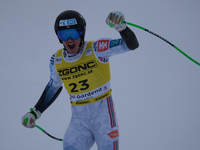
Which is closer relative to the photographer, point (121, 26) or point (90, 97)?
point (121, 26)

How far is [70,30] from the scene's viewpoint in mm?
3027

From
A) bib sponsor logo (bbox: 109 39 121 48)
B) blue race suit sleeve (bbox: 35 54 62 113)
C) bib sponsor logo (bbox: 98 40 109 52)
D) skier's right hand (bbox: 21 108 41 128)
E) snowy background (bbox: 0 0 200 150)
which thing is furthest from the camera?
snowy background (bbox: 0 0 200 150)

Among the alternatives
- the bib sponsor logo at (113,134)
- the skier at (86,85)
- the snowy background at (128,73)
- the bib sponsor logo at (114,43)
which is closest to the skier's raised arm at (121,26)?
the bib sponsor logo at (114,43)

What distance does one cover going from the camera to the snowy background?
5629 mm

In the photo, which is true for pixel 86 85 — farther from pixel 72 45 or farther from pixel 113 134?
pixel 113 134

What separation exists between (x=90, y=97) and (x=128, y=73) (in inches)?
163

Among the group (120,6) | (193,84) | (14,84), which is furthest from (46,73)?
(193,84)

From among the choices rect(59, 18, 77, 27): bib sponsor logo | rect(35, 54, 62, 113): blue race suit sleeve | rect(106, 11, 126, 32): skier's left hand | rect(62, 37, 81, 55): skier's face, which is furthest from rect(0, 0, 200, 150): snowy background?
rect(106, 11, 126, 32): skier's left hand

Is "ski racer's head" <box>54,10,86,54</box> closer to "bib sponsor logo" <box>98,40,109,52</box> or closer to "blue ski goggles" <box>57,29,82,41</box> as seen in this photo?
"blue ski goggles" <box>57,29,82,41</box>

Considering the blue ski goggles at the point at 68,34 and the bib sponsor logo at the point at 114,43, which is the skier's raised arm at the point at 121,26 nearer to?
the bib sponsor logo at the point at 114,43

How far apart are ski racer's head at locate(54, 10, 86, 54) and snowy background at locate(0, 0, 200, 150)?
8.62 feet

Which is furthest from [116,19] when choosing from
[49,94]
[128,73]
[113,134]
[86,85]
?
[128,73]

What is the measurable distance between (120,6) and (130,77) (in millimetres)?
1827

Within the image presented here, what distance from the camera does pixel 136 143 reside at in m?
5.32
